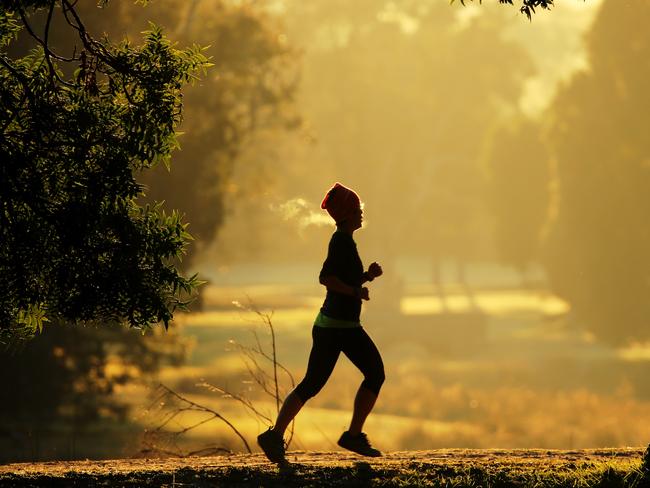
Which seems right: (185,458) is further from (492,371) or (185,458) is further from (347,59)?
(347,59)

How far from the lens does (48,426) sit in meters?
21.9

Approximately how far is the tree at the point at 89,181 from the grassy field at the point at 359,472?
3.46 ft

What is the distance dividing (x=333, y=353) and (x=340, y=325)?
7.7 inches

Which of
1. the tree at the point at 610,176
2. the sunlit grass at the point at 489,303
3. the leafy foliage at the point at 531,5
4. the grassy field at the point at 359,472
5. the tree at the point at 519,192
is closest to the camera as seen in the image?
the grassy field at the point at 359,472

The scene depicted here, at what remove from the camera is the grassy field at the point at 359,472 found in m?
7.22

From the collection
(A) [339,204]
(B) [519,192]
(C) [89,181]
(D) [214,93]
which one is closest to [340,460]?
(A) [339,204]

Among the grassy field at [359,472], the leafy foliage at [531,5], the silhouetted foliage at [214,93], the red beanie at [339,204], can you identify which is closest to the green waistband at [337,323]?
the red beanie at [339,204]

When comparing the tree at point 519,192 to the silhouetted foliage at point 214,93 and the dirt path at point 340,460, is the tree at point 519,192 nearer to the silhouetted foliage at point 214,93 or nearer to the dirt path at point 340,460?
the silhouetted foliage at point 214,93

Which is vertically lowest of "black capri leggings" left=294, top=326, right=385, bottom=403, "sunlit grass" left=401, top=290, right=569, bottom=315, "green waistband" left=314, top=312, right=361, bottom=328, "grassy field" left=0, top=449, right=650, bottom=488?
"grassy field" left=0, top=449, right=650, bottom=488

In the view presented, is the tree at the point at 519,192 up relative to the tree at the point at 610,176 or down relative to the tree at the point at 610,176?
up

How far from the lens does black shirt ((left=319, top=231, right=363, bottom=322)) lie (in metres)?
7.68

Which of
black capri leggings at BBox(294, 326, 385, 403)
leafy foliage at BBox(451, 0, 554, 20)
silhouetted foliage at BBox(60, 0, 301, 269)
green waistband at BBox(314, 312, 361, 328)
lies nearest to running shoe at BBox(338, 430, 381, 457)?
black capri leggings at BBox(294, 326, 385, 403)

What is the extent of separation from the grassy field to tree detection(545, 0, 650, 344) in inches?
1188

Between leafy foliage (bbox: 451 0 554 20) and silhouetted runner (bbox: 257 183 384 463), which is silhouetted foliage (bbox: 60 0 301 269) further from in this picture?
leafy foliage (bbox: 451 0 554 20)
